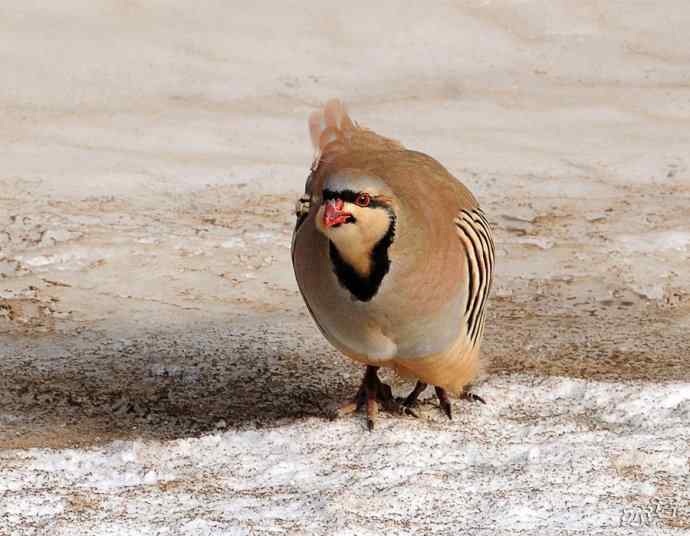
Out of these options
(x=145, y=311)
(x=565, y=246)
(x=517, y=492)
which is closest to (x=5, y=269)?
(x=145, y=311)

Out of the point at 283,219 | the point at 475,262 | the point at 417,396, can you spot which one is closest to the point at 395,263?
the point at 475,262

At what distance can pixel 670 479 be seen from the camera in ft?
11.9

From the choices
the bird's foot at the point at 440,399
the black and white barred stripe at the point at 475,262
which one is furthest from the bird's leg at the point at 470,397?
the black and white barred stripe at the point at 475,262

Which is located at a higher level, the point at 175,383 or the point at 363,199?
the point at 363,199

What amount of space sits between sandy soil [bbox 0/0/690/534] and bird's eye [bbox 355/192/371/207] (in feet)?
2.47

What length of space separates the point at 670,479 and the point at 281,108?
4.36 meters

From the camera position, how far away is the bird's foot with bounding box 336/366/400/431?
406 centimetres

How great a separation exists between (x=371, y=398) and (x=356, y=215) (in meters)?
0.90

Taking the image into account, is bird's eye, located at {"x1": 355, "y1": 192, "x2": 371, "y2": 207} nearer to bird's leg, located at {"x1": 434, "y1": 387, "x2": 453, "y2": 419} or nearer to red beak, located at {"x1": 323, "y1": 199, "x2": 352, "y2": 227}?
red beak, located at {"x1": 323, "y1": 199, "x2": 352, "y2": 227}

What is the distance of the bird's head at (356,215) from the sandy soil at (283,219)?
632mm

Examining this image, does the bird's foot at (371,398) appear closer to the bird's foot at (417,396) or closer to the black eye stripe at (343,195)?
the bird's foot at (417,396)

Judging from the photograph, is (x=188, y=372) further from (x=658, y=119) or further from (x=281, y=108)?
(x=658, y=119)

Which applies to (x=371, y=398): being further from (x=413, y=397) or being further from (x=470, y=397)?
(x=470, y=397)

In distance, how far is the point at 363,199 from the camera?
3336mm
